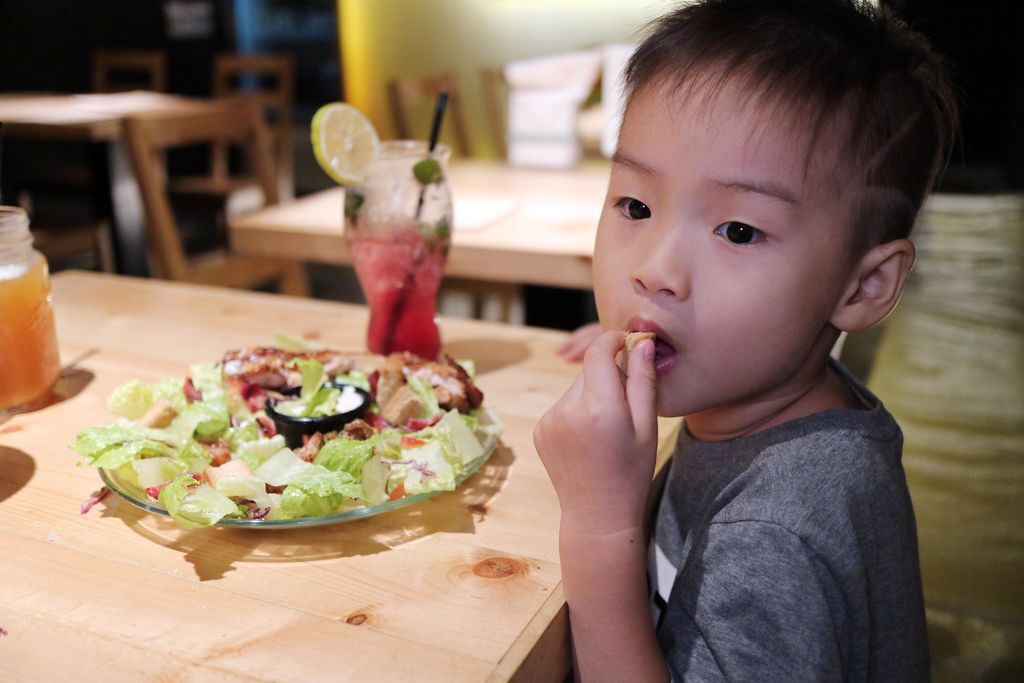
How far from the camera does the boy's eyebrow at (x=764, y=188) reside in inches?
33.1

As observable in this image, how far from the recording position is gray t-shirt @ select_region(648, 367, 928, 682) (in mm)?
792

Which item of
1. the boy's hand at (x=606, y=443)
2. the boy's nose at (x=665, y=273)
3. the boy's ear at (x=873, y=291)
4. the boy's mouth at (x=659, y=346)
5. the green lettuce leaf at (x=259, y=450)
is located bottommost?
the green lettuce leaf at (x=259, y=450)

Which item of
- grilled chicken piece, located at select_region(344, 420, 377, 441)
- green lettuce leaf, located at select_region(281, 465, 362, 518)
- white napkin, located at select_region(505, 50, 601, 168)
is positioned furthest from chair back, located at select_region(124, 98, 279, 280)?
green lettuce leaf, located at select_region(281, 465, 362, 518)

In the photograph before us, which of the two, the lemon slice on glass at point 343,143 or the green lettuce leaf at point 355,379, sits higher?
the lemon slice on glass at point 343,143

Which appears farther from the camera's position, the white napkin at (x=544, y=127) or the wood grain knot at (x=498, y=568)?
the white napkin at (x=544, y=127)

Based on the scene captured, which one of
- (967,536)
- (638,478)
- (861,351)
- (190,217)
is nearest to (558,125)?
(861,351)

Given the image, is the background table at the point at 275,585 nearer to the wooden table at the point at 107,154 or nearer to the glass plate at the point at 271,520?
the glass plate at the point at 271,520

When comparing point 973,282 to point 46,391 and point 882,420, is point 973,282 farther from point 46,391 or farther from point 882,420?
point 46,391

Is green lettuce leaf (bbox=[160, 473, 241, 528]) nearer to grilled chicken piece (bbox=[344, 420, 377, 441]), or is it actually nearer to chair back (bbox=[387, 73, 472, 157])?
grilled chicken piece (bbox=[344, 420, 377, 441])

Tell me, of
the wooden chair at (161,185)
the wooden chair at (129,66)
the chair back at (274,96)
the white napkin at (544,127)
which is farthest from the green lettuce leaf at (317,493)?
the wooden chair at (129,66)

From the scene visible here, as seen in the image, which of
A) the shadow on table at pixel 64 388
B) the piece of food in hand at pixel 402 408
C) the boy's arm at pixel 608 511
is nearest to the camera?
the boy's arm at pixel 608 511

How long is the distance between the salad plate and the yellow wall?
14.3 ft

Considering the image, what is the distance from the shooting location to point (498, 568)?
80 cm

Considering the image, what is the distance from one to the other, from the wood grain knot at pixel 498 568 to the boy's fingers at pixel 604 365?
173 millimetres
